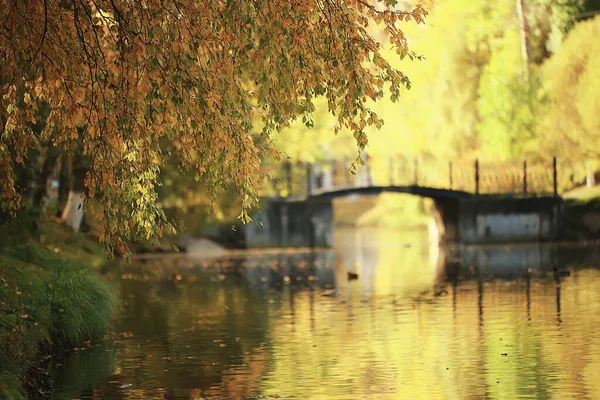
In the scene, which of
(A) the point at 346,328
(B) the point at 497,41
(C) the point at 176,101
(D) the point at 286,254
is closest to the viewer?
(C) the point at 176,101

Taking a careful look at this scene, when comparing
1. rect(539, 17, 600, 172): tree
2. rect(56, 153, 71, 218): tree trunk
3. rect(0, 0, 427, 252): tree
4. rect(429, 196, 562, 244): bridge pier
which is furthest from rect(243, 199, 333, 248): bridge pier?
rect(0, 0, 427, 252): tree

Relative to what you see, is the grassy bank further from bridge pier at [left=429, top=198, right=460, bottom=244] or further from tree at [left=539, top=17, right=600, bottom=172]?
bridge pier at [left=429, top=198, right=460, bottom=244]

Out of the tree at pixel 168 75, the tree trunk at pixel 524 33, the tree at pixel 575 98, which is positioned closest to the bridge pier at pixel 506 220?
the tree at pixel 575 98

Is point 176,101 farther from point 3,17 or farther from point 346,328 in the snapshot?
point 346,328

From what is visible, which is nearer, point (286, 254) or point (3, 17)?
point (3, 17)

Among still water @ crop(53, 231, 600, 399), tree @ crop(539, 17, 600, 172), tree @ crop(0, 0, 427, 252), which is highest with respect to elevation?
tree @ crop(539, 17, 600, 172)

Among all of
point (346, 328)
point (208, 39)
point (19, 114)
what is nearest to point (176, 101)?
point (208, 39)

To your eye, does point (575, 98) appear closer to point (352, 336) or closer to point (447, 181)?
point (447, 181)

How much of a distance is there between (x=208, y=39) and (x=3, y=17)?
202 centimetres

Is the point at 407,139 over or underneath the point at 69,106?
over

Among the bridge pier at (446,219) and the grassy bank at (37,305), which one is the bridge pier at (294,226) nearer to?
the bridge pier at (446,219)

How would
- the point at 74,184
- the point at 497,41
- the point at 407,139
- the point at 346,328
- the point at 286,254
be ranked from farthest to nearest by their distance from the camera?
the point at 407,139 < the point at 497,41 < the point at 286,254 < the point at 74,184 < the point at 346,328

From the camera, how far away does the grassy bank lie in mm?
16969

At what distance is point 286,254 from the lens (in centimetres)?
5325
